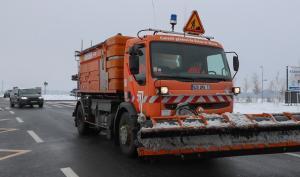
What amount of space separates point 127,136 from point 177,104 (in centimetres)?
126

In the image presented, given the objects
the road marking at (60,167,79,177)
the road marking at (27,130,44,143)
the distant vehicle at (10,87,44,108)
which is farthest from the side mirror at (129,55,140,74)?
the distant vehicle at (10,87,44,108)

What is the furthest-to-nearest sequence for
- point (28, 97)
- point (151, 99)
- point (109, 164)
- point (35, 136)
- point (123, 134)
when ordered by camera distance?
point (28, 97) < point (35, 136) < point (123, 134) < point (109, 164) < point (151, 99)

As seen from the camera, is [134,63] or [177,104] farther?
[134,63]

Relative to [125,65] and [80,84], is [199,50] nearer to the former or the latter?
[125,65]

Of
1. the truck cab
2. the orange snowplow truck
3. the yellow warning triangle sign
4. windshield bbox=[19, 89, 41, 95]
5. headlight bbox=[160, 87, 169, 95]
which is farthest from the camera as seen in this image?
windshield bbox=[19, 89, 41, 95]

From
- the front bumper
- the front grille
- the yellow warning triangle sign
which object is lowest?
the front bumper

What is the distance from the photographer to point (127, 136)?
7500 mm

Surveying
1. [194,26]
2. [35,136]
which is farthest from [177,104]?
[35,136]

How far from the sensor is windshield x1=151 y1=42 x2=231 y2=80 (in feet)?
23.8

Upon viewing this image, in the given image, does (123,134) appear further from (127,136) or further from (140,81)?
(140,81)

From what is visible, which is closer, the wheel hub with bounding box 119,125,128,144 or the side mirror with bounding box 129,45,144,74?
the side mirror with bounding box 129,45,144,74

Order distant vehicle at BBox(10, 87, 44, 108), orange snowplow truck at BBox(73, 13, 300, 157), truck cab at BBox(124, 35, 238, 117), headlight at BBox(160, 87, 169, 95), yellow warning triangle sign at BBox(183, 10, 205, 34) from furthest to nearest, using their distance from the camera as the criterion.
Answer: distant vehicle at BBox(10, 87, 44, 108)
yellow warning triangle sign at BBox(183, 10, 205, 34)
truck cab at BBox(124, 35, 238, 117)
headlight at BBox(160, 87, 169, 95)
orange snowplow truck at BBox(73, 13, 300, 157)

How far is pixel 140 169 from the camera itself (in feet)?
21.8

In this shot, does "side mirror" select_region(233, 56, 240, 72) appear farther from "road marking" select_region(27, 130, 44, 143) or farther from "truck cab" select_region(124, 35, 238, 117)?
"road marking" select_region(27, 130, 44, 143)
